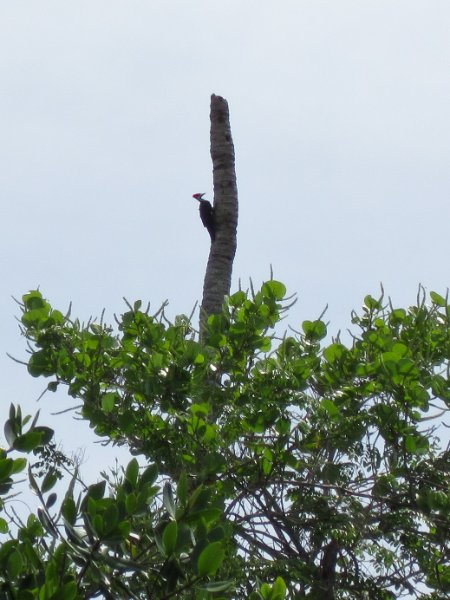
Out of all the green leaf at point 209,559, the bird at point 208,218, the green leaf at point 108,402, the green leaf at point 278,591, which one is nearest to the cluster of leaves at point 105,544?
the green leaf at point 209,559

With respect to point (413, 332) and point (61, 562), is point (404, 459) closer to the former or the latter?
point (413, 332)

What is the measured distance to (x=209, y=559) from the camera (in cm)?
364

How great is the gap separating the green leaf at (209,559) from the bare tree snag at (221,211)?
383cm

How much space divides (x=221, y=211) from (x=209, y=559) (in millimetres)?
5032

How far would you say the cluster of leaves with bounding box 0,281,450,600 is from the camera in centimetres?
591

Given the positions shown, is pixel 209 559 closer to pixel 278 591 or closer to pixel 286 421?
pixel 278 591

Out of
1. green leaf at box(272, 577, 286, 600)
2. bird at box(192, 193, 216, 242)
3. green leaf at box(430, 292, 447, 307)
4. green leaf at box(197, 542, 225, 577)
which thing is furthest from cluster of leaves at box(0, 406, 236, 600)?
bird at box(192, 193, 216, 242)

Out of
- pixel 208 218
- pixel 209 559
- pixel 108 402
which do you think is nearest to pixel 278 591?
pixel 209 559

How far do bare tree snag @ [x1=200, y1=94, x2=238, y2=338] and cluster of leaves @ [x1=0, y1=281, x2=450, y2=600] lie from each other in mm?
1202

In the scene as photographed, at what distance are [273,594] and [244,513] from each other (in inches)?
77.0

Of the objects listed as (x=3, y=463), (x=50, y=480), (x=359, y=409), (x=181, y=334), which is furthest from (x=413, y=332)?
(x=3, y=463)

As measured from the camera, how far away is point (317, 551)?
6.34 meters

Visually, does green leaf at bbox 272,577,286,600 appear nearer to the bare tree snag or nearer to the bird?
the bare tree snag

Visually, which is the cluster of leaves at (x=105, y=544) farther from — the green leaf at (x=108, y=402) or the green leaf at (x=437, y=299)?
the green leaf at (x=437, y=299)
